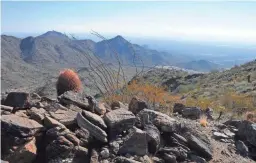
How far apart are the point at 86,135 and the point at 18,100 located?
1727 mm

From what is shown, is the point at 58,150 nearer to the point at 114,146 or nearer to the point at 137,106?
the point at 114,146

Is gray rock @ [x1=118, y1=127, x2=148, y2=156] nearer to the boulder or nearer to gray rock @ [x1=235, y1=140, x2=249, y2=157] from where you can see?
the boulder

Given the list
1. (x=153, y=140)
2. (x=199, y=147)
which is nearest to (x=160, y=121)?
(x=153, y=140)

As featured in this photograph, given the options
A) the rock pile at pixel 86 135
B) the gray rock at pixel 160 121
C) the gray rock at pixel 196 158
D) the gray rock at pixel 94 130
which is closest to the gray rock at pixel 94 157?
the rock pile at pixel 86 135

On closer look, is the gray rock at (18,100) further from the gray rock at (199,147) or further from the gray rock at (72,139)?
the gray rock at (199,147)

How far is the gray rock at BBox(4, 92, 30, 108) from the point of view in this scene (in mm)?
8086

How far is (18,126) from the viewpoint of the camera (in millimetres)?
6859

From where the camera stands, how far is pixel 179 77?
5978 cm

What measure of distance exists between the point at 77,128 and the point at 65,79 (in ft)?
9.41

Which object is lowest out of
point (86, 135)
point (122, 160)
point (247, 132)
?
point (247, 132)

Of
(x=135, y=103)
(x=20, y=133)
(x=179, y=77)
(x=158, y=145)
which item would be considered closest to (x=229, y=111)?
(x=135, y=103)

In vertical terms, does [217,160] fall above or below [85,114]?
below

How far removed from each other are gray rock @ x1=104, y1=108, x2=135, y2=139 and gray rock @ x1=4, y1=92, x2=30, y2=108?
174cm

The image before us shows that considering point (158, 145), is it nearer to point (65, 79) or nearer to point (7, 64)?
point (65, 79)
